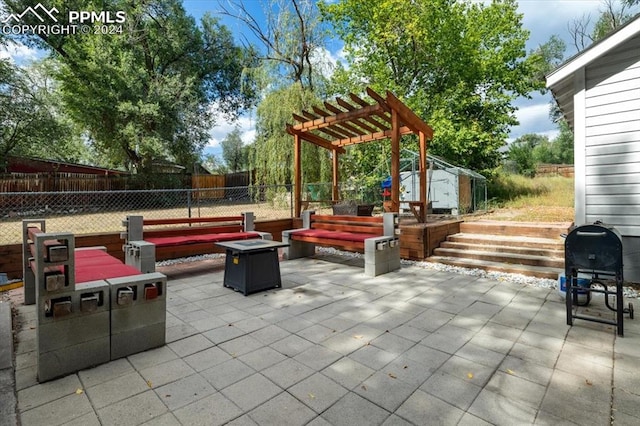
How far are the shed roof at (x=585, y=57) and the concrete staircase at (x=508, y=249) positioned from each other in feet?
7.54

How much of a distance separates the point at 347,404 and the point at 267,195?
357 inches

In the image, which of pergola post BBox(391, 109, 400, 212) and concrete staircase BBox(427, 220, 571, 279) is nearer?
concrete staircase BBox(427, 220, 571, 279)

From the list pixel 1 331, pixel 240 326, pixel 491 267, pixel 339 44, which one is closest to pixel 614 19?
pixel 339 44

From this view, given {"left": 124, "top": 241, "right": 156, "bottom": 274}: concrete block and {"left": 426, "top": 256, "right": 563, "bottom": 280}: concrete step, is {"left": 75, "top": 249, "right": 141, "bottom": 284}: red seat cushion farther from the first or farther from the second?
{"left": 426, "top": 256, "right": 563, "bottom": 280}: concrete step

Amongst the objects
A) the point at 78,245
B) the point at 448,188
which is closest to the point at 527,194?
the point at 448,188

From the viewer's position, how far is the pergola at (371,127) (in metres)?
5.48

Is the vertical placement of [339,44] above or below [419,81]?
above

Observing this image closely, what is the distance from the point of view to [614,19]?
17.0m

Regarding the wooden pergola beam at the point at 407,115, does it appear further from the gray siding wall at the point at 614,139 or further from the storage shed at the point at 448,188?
the storage shed at the point at 448,188

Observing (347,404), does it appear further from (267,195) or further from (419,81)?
(419,81)

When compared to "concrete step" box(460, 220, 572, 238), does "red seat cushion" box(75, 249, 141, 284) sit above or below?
below

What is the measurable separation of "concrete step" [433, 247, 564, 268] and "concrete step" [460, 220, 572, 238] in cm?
76

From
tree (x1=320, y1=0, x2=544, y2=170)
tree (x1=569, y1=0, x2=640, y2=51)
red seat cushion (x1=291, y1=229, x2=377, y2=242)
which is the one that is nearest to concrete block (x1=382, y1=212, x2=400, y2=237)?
red seat cushion (x1=291, y1=229, x2=377, y2=242)

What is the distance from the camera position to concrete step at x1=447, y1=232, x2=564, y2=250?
5159mm
